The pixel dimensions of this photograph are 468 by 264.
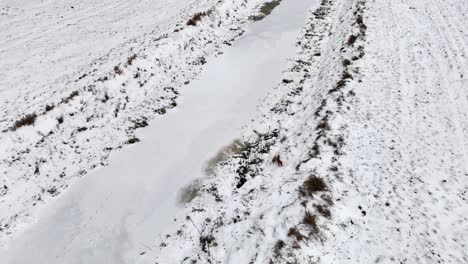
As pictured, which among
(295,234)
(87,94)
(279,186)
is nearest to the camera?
(295,234)

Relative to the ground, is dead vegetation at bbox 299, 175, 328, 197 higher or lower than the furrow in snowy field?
higher

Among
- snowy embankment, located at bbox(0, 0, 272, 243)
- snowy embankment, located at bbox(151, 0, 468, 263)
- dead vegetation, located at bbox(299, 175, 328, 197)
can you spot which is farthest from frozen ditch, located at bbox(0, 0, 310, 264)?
dead vegetation, located at bbox(299, 175, 328, 197)

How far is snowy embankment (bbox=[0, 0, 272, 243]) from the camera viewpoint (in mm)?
9961

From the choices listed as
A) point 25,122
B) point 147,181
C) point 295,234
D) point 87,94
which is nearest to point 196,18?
point 87,94

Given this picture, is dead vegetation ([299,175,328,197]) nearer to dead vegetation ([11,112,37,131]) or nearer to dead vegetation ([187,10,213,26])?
dead vegetation ([11,112,37,131])

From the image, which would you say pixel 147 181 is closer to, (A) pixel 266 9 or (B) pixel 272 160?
(B) pixel 272 160

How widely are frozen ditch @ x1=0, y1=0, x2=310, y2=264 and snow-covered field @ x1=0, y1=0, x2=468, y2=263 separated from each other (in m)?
0.05

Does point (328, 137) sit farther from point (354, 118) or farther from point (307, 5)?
point (307, 5)

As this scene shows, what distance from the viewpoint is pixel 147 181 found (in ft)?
31.4

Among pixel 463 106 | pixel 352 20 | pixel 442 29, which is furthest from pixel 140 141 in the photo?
pixel 442 29

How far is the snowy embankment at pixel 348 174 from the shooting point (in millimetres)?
6875

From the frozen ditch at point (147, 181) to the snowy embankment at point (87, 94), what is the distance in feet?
1.85

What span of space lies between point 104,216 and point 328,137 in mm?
6193

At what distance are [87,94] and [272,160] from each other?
7736 millimetres
